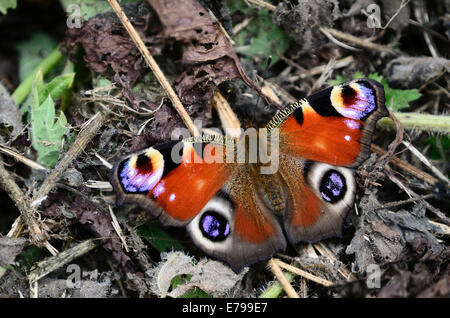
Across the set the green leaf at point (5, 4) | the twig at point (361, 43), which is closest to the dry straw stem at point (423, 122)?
the twig at point (361, 43)

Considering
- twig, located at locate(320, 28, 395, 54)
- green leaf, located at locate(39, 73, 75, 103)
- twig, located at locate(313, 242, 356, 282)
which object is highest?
green leaf, located at locate(39, 73, 75, 103)

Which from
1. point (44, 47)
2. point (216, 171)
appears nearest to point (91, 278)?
point (216, 171)

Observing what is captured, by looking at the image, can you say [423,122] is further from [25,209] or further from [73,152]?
[25,209]

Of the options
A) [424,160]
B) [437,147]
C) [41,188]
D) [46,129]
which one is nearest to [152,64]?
[46,129]

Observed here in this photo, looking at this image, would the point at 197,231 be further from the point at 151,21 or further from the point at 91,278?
the point at 151,21

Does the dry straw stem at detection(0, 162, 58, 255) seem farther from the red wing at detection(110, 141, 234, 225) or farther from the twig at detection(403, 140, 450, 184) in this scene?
the twig at detection(403, 140, 450, 184)

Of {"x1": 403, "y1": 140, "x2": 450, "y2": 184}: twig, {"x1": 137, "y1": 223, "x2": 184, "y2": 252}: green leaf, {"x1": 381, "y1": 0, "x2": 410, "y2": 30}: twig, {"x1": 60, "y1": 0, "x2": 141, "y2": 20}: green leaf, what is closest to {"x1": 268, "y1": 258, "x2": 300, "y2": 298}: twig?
{"x1": 137, "y1": 223, "x2": 184, "y2": 252}: green leaf
